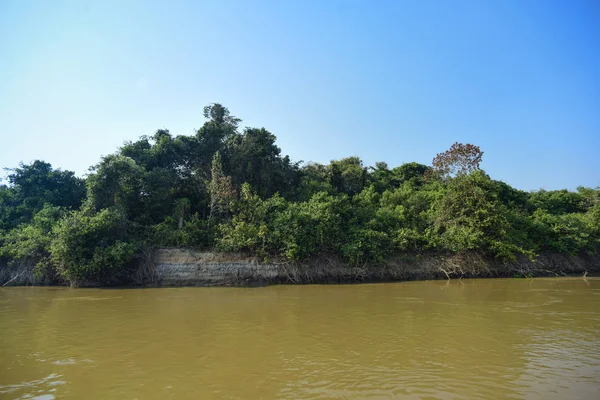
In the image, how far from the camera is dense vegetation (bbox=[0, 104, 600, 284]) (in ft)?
53.5

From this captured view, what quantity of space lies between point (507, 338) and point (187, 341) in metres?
6.84

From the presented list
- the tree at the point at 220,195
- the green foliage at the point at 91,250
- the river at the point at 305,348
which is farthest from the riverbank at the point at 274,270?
the river at the point at 305,348

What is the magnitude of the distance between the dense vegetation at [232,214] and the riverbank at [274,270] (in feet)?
1.55

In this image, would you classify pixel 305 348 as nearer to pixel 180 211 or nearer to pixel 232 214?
pixel 232 214

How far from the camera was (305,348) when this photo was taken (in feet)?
22.5

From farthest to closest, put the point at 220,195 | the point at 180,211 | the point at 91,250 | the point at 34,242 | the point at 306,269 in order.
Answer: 1. the point at 180,211
2. the point at 220,195
3. the point at 306,269
4. the point at 34,242
5. the point at 91,250

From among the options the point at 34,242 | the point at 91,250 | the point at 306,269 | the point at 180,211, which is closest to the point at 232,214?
the point at 180,211

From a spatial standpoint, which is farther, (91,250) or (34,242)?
(34,242)

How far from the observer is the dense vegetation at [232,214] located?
16.3 meters

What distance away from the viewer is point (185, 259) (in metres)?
16.5

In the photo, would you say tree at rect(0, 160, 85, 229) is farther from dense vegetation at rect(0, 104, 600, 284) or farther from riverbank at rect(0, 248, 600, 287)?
riverbank at rect(0, 248, 600, 287)

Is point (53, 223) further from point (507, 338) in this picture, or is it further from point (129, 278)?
Result: point (507, 338)

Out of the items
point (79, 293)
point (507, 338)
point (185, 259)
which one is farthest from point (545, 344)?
point (79, 293)

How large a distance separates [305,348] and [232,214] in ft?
43.1
